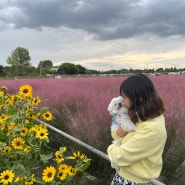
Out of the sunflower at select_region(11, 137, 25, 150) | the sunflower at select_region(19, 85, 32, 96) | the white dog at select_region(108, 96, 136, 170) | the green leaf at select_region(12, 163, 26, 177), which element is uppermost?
the sunflower at select_region(19, 85, 32, 96)

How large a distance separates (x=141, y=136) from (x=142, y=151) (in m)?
0.09

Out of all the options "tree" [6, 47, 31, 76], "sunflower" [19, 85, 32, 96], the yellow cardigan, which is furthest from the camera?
"tree" [6, 47, 31, 76]

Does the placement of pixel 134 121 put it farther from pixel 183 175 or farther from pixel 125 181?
pixel 183 175

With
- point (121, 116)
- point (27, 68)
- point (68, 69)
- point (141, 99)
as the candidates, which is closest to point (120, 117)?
point (121, 116)

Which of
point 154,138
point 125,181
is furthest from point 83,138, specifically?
point 154,138

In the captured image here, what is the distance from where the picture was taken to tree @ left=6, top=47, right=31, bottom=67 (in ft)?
259

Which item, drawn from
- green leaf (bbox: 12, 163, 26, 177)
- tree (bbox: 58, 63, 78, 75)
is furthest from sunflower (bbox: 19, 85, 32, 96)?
tree (bbox: 58, 63, 78, 75)

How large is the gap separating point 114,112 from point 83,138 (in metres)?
1.95

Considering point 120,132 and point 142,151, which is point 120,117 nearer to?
point 120,132

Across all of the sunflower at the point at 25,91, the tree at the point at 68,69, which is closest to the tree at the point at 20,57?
the tree at the point at 68,69

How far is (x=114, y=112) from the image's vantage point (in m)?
2.21

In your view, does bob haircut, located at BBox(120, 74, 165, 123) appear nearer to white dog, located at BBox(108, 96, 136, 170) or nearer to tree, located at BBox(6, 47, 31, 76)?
white dog, located at BBox(108, 96, 136, 170)

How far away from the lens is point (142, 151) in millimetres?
1979

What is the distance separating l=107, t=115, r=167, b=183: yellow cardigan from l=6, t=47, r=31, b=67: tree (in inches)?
3082
